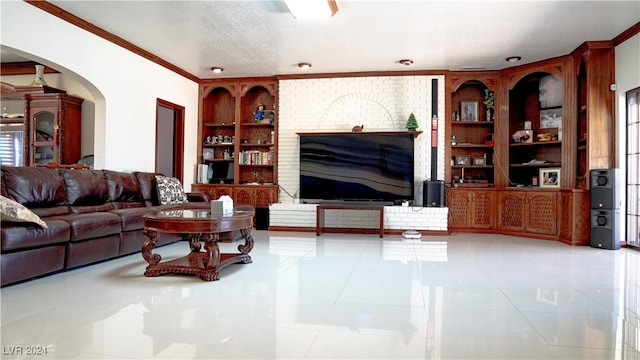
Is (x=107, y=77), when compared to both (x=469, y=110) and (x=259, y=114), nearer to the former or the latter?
(x=259, y=114)

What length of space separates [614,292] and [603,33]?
352 cm

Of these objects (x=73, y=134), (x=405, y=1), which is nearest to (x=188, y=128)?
(x=73, y=134)

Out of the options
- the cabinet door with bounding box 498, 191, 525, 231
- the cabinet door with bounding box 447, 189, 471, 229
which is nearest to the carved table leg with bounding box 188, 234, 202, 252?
the cabinet door with bounding box 447, 189, 471, 229

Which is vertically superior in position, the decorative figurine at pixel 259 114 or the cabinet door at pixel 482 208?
the decorative figurine at pixel 259 114

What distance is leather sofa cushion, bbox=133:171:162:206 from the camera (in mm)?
5188

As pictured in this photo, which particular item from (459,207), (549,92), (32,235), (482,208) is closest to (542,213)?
(482,208)

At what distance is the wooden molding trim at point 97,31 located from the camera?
13.7 ft

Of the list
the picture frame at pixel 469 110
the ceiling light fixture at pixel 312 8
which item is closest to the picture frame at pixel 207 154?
the ceiling light fixture at pixel 312 8

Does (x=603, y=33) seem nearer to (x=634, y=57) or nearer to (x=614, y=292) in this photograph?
(x=634, y=57)

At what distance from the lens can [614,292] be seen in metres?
2.99

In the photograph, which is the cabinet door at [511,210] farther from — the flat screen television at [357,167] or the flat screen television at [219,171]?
the flat screen television at [219,171]

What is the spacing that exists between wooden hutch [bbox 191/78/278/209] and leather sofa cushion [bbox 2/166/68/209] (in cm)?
316

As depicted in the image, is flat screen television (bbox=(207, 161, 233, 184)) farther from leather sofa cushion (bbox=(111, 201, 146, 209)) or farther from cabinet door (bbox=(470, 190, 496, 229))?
cabinet door (bbox=(470, 190, 496, 229))

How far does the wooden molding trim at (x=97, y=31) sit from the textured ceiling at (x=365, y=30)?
0.27 feet
